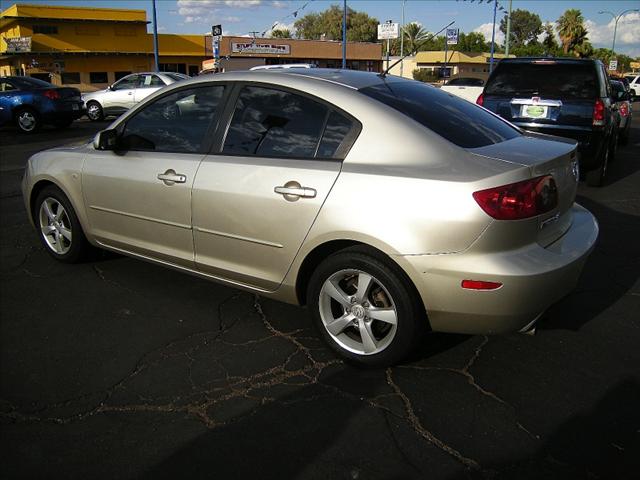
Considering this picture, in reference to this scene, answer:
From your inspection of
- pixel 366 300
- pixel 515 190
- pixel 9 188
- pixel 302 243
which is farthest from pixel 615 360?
pixel 9 188

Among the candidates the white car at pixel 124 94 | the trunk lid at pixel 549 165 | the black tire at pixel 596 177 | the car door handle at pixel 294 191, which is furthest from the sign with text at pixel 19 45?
the trunk lid at pixel 549 165

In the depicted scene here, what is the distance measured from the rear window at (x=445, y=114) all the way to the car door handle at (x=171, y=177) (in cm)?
129

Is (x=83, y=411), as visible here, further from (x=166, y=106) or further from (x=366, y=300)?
(x=166, y=106)

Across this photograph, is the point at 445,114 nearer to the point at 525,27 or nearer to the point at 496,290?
the point at 496,290

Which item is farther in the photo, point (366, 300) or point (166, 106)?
point (166, 106)

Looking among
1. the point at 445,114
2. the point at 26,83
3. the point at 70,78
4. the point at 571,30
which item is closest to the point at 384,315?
the point at 445,114

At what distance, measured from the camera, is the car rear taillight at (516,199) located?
2666mm

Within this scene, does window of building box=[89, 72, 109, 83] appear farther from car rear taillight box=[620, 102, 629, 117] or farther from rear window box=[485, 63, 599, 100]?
rear window box=[485, 63, 599, 100]

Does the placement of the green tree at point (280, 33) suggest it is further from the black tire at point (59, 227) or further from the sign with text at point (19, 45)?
the black tire at point (59, 227)

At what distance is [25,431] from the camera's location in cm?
264

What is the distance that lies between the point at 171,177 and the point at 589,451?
2.82 m

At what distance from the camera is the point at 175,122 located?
3908mm

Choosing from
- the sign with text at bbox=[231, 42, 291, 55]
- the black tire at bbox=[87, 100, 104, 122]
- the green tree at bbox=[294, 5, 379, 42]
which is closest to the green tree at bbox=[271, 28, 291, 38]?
the green tree at bbox=[294, 5, 379, 42]

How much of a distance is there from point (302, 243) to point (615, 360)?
1.90 metres
